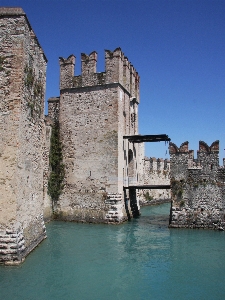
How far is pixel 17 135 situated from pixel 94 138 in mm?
8874

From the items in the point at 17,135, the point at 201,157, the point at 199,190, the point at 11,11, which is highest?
the point at 11,11

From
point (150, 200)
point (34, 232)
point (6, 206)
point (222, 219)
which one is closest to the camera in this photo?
point (6, 206)

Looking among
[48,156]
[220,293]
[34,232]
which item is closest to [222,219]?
[220,293]

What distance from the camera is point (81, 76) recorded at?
18.7 metres

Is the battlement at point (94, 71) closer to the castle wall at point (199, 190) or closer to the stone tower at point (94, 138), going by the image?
the stone tower at point (94, 138)

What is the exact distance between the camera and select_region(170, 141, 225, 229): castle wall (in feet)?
48.5

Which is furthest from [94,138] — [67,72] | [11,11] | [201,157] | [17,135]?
[11,11]

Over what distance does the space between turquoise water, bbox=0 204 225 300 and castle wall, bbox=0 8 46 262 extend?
84 cm

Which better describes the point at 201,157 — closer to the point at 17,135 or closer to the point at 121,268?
the point at 121,268

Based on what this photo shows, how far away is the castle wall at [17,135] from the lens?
9055 millimetres

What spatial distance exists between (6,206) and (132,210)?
1205cm

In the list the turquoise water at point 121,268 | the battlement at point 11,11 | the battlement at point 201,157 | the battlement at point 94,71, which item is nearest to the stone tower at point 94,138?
the battlement at point 94,71

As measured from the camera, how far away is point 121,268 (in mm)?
9367

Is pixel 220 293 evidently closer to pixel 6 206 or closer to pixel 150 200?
pixel 6 206
